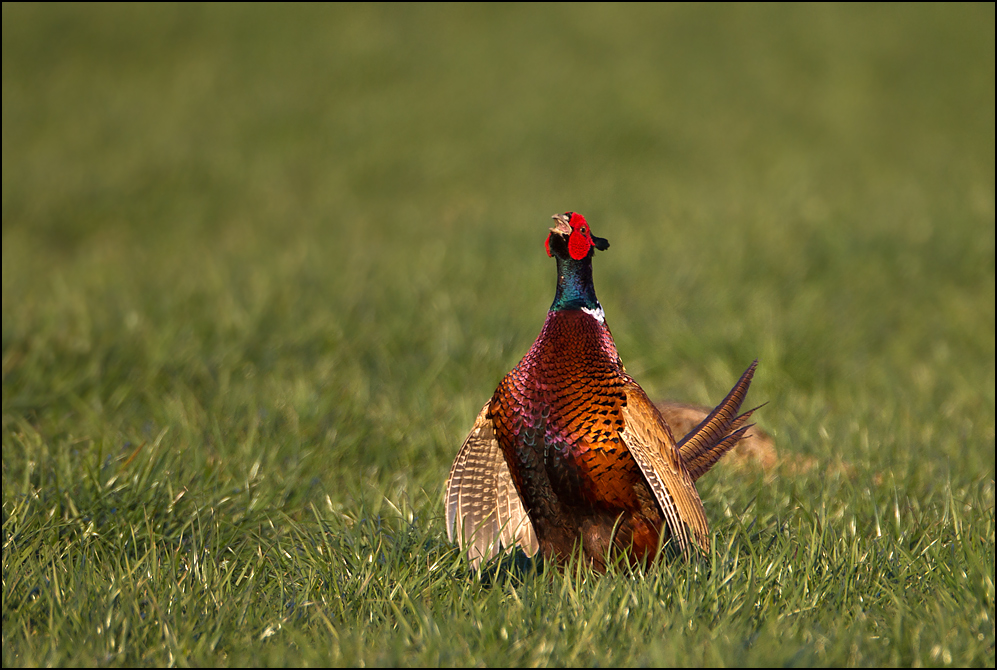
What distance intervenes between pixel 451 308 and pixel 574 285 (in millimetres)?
3039

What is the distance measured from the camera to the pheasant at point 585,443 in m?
2.28

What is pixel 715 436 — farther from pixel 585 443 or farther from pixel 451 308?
pixel 451 308

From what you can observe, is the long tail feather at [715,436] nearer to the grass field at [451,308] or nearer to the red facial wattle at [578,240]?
the grass field at [451,308]

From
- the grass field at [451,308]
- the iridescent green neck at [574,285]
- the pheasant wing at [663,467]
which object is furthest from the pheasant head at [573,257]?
the grass field at [451,308]

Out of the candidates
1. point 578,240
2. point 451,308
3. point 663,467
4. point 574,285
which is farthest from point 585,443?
point 451,308

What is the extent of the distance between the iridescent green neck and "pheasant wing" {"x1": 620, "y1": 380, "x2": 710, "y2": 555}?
0.23 metres

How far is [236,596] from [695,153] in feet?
26.7

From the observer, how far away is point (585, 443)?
228 centimetres

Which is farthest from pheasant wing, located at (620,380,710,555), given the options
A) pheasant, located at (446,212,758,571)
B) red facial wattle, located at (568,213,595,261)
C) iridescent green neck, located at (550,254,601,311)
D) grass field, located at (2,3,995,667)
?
red facial wattle, located at (568,213,595,261)

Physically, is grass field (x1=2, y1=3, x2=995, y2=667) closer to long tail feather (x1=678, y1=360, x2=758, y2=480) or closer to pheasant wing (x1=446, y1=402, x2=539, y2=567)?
pheasant wing (x1=446, y1=402, x2=539, y2=567)

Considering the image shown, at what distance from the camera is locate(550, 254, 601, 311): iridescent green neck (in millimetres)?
2287

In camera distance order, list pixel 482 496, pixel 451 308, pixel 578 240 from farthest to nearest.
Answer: pixel 451 308, pixel 482 496, pixel 578 240

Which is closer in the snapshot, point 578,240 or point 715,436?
point 578,240

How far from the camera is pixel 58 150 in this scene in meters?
9.15
